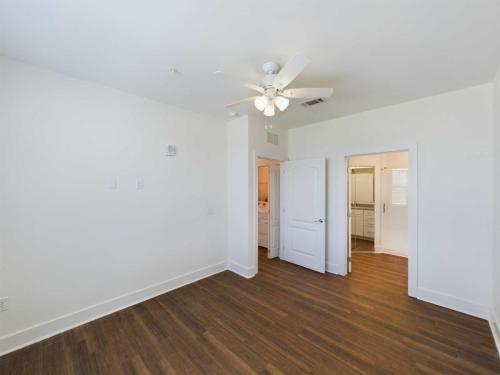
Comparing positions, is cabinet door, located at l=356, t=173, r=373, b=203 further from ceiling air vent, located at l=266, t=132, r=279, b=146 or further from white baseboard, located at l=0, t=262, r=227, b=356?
white baseboard, located at l=0, t=262, r=227, b=356

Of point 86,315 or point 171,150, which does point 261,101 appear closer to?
point 171,150

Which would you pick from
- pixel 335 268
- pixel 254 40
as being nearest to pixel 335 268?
pixel 335 268

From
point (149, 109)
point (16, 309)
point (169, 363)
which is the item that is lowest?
point (169, 363)

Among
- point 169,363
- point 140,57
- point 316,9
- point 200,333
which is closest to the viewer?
point 316,9

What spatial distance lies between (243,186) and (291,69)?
2179 mm

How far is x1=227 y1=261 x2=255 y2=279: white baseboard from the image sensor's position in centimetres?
355

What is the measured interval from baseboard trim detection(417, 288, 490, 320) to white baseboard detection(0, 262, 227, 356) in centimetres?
317

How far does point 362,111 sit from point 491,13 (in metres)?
1.90

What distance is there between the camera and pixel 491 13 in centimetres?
146

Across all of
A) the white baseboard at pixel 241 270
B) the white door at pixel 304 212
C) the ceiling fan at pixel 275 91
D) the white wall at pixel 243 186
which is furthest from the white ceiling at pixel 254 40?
the white baseboard at pixel 241 270

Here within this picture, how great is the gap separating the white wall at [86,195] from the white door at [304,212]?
1.73m

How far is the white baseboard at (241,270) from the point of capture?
140 inches

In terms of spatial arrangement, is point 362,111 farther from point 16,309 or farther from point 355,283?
point 16,309

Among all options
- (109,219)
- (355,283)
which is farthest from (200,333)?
(355,283)
